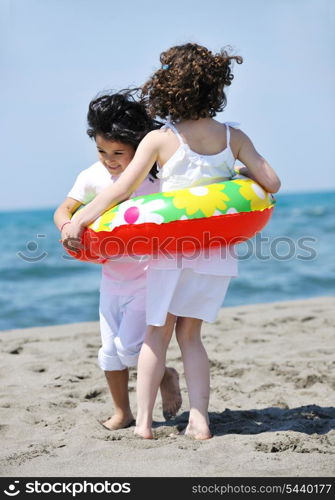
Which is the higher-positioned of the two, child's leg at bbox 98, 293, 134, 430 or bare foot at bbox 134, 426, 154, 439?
child's leg at bbox 98, 293, 134, 430

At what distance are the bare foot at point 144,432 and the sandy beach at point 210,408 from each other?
0.17 ft

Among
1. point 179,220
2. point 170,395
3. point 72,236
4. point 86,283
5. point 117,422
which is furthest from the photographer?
point 86,283

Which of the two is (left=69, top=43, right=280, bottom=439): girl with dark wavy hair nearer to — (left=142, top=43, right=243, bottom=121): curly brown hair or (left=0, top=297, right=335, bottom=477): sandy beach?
(left=142, top=43, right=243, bottom=121): curly brown hair

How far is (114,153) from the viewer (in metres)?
3.58

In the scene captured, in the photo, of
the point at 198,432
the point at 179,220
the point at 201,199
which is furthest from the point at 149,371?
the point at 201,199

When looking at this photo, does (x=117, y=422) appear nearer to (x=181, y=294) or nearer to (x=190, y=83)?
(x=181, y=294)

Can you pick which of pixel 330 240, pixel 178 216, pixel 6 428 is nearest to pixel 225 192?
pixel 178 216

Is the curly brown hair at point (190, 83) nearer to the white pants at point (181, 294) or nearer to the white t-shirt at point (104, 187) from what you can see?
the white t-shirt at point (104, 187)

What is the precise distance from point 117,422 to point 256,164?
1531mm

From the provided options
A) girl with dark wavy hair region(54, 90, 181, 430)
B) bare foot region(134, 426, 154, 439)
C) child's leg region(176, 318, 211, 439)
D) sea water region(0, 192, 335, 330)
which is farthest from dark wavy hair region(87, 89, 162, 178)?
sea water region(0, 192, 335, 330)

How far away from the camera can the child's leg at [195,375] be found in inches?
133

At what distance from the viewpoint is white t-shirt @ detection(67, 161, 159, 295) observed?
3.62 m

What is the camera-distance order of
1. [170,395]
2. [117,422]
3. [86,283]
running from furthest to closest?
1. [86,283]
2. [170,395]
3. [117,422]

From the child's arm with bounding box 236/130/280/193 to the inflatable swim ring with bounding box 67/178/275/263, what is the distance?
0.06 meters
